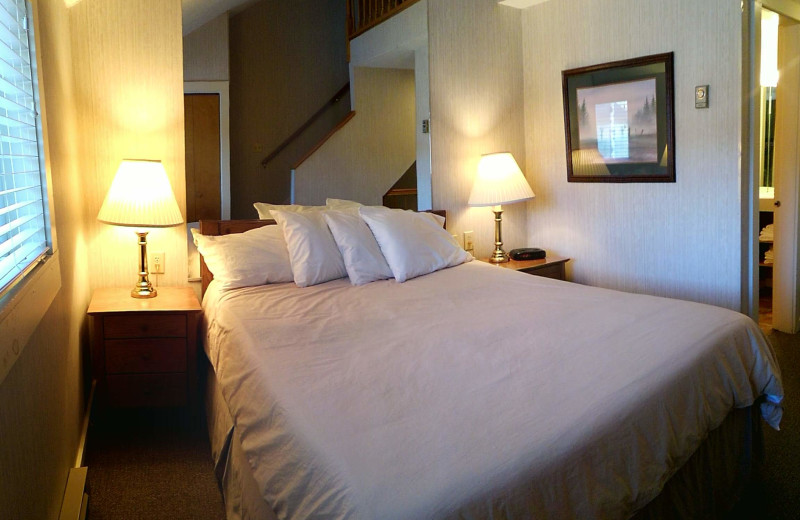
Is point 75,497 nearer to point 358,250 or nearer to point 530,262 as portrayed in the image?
point 358,250

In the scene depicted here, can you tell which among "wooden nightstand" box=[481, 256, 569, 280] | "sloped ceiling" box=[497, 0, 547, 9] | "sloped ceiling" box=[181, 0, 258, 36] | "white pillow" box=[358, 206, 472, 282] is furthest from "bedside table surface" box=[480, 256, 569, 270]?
"sloped ceiling" box=[181, 0, 258, 36]

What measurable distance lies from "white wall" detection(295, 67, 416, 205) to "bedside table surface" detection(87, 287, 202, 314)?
0.81 metres

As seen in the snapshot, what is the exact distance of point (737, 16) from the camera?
329 cm

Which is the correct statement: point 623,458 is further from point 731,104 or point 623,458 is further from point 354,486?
point 731,104

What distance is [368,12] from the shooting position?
3.85 meters

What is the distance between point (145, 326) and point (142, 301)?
196 millimetres

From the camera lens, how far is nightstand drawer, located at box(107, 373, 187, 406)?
277 centimetres

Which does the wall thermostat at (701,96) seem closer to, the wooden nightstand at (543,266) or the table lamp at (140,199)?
the wooden nightstand at (543,266)

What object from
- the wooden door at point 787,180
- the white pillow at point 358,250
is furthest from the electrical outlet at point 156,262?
the wooden door at point 787,180

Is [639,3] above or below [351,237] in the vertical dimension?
above

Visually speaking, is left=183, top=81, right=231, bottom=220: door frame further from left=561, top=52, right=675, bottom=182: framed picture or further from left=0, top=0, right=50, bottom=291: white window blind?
left=561, top=52, right=675, bottom=182: framed picture

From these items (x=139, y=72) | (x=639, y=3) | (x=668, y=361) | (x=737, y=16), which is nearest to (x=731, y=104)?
(x=737, y=16)

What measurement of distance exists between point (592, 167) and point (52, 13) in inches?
120

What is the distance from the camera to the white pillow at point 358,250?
304cm
